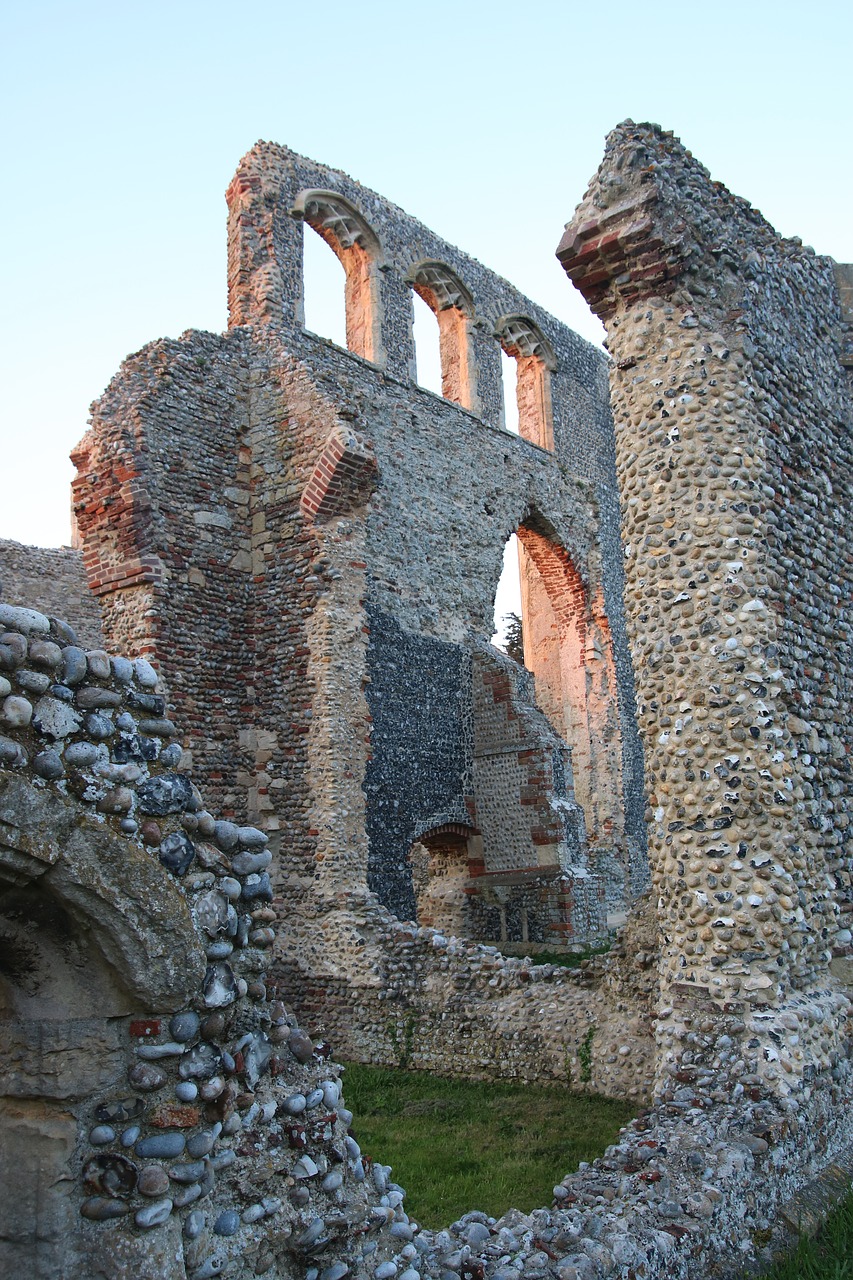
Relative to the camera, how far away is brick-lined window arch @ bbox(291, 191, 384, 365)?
1223cm

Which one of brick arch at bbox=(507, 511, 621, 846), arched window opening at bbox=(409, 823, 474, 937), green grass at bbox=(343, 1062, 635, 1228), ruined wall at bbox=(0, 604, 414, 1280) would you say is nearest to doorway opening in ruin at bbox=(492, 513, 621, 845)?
brick arch at bbox=(507, 511, 621, 846)

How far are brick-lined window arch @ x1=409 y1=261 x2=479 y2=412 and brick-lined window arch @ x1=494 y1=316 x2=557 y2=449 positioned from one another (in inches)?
58.5

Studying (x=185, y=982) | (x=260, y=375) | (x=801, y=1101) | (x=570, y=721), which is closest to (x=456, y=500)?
(x=260, y=375)

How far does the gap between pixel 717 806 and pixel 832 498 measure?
2.33 meters

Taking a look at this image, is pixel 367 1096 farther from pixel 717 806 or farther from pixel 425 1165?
pixel 717 806

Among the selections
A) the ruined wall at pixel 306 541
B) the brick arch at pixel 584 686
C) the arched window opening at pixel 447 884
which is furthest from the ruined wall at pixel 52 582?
the brick arch at pixel 584 686

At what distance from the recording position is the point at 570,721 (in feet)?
52.3

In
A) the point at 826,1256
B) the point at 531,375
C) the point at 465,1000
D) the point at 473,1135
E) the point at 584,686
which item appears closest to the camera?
the point at 826,1256

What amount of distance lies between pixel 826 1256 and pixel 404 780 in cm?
688

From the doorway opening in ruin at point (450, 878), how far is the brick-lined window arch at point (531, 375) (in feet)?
21.8

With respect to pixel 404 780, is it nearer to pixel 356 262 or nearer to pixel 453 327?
pixel 356 262

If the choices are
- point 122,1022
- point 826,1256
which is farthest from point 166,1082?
point 826,1256

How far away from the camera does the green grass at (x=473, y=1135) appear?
498 cm

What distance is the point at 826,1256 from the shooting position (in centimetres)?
404
